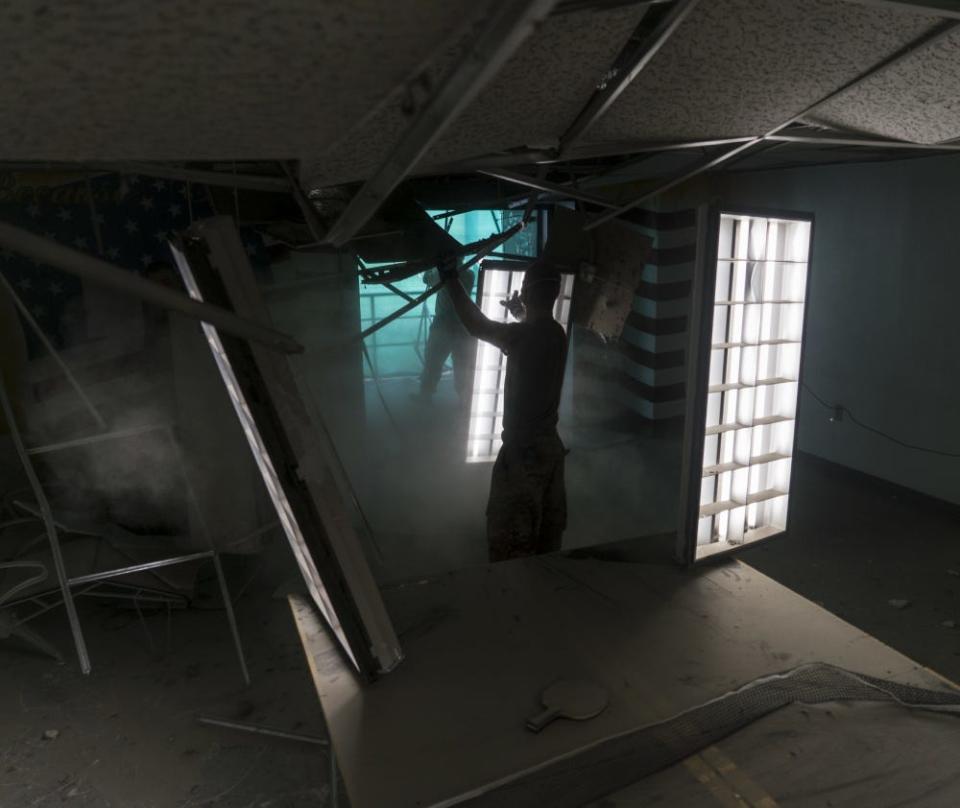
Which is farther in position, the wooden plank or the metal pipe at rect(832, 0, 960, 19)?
the wooden plank

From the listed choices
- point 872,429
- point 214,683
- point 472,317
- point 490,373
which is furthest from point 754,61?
point 872,429

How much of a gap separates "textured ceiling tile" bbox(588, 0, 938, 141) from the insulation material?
1628 millimetres

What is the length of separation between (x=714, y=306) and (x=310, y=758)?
221cm

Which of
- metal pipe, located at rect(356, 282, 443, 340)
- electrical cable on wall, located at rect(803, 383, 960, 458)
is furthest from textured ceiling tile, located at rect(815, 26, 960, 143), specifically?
electrical cable on wall, located at rect(803, 383, 960, 458)

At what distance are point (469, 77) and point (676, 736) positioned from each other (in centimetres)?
134

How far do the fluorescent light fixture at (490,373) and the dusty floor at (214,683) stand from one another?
1888 millimetres

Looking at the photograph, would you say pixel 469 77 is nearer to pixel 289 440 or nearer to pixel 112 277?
pixel 112 277

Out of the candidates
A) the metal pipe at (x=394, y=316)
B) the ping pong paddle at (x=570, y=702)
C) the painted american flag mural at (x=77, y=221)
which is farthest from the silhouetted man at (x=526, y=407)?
the painted american flag mural at (x=77, y=221)

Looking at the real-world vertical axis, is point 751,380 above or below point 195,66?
below

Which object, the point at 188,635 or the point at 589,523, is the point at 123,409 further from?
the point at 589,523

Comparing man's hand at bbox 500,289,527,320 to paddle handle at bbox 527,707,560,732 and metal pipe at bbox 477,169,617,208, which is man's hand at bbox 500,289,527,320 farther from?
paddle handle at bbox 527,707,560,732

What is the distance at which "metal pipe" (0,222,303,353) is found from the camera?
0.92 meters

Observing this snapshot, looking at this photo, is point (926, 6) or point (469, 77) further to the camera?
point (926, 6)

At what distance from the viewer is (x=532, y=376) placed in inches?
126
